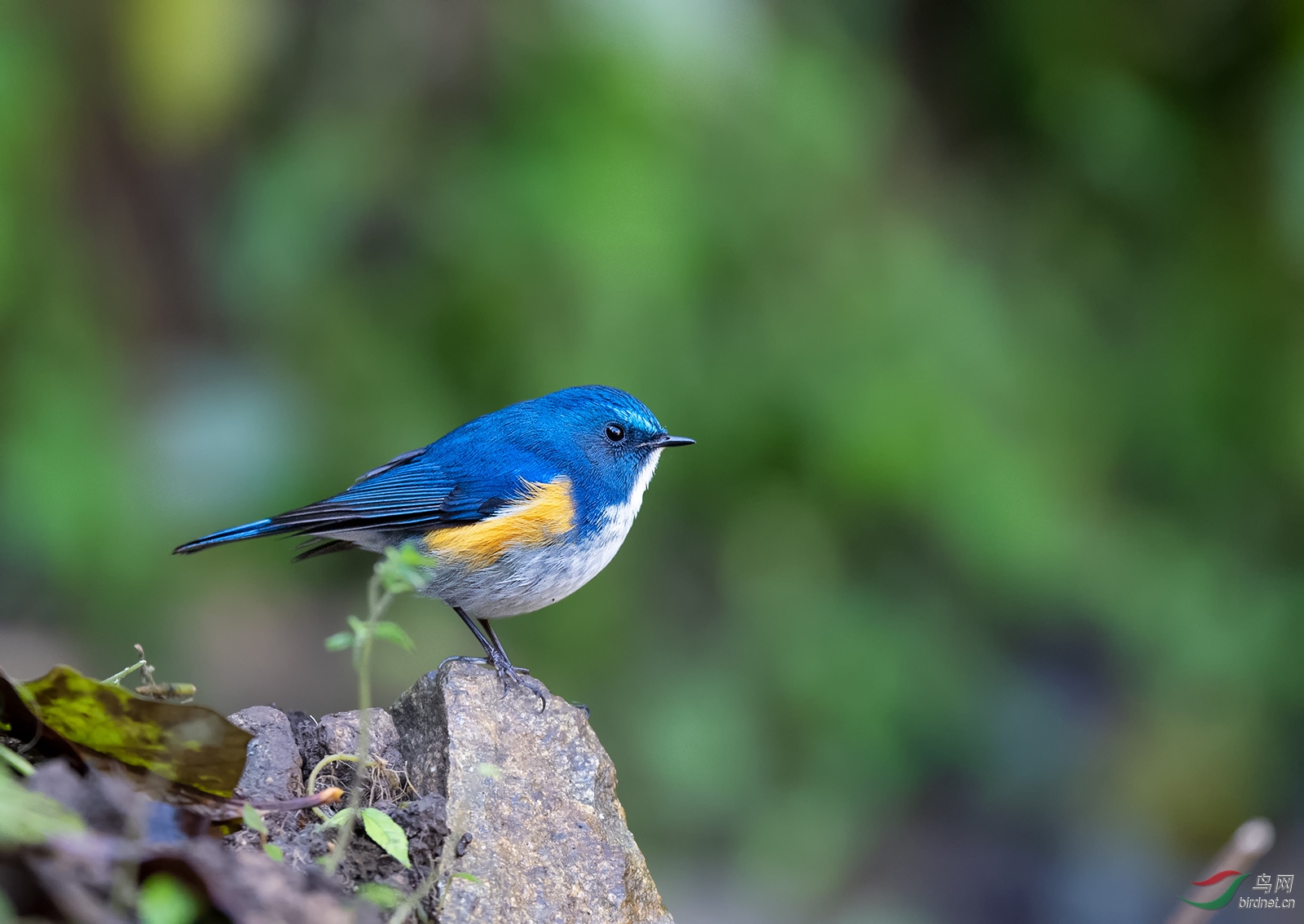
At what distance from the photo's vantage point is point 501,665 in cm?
371

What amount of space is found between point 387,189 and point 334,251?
0.34 meters

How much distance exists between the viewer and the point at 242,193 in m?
5.45

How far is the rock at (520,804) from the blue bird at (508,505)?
51 centimetres

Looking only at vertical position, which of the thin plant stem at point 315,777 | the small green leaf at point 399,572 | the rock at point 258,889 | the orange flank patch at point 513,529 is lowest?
the orange flank patch at point 513,529

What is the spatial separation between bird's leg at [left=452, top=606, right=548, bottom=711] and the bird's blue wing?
32 cm

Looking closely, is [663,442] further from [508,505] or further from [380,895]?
[380,895]

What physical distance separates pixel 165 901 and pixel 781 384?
15.9ft

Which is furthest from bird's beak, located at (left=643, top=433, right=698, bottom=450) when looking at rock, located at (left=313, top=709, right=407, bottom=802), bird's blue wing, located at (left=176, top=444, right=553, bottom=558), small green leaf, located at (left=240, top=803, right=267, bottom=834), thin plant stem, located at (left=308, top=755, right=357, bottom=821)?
small green leaf, located at (left=240, top=803, right=267, bottom=834)

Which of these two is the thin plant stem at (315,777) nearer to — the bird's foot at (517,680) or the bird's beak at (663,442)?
the bird's foot at (517,680)

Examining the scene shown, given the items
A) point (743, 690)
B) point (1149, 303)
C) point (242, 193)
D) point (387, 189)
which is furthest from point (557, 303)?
point (1149, 303)

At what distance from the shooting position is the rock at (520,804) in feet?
8.81

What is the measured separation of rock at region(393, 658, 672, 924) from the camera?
269cm

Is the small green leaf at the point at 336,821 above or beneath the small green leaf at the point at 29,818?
beneath

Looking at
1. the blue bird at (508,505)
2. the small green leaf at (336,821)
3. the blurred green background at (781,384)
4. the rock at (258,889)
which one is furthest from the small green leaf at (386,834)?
the blurred green background at (781,384)
